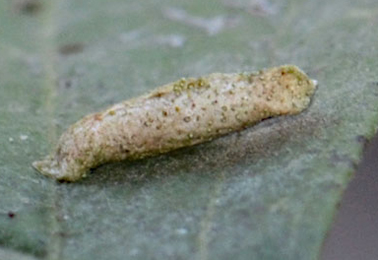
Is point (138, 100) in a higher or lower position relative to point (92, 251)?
higher

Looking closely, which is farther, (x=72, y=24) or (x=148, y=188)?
(x=72, y=24)

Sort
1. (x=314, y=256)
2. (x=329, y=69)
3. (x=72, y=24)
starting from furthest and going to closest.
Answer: (x=72, y=24)
(x=329, y=69)
(x=314, y=256)

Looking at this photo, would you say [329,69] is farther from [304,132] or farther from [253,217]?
[253,217]

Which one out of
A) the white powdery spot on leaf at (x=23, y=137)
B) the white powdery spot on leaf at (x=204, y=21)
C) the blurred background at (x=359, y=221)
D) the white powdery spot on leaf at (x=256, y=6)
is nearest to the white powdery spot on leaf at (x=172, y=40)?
the white powdery spot on leaf at (x=204, y=21)

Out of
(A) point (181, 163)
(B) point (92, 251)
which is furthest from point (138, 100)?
(B) point (92, 251)

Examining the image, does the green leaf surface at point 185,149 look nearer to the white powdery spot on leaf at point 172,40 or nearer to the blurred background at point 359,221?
the white powdery spot on leaf at point 172,40

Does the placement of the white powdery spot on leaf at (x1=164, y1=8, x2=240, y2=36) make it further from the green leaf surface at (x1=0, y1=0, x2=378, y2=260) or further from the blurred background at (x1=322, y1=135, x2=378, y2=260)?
the blurred background at (x1=322, y1=135, x2=378, y2=260)

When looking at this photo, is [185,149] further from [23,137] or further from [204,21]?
[204,21]
